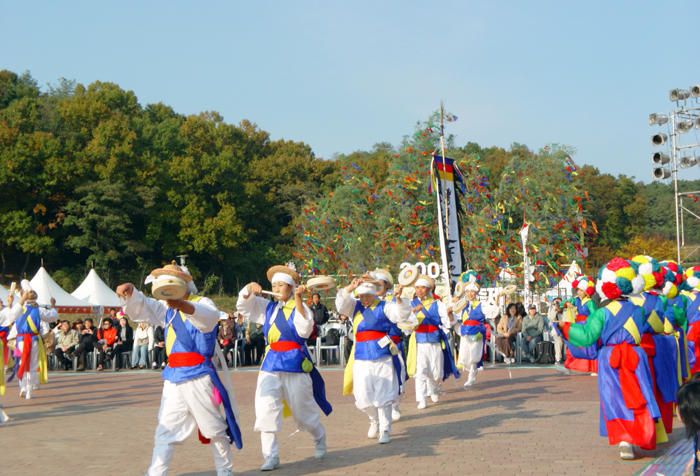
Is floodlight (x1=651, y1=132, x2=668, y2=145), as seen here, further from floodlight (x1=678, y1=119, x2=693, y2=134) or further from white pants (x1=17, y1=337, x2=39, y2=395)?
white pants (x1=17, y1=337, x2=39, y2=395)

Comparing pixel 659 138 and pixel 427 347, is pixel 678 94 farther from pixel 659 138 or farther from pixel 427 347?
pixel 427 347

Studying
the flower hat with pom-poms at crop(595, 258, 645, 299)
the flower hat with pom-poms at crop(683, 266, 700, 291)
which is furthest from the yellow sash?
the flower hat with pom-poms at crop(683, 266, 700, 291)

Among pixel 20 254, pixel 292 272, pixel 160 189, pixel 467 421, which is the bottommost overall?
pixel 467 421

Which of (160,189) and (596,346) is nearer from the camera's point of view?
(596,346)

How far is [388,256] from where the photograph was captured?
37812 mm

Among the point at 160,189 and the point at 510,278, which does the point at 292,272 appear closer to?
the point at 510,278

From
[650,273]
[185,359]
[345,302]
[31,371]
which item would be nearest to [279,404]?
[185,359]

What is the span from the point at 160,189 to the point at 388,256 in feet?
51.6

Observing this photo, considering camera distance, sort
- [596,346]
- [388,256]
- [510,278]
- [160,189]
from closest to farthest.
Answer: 1. [596,346]
2. [510,278]
3. [388,256]
4. [160,189]

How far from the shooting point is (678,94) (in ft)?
74.2

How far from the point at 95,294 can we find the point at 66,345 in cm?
347

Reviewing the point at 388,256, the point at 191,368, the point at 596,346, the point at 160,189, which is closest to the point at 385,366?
the point at 596,346

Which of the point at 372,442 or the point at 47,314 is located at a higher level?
the point at 47,314

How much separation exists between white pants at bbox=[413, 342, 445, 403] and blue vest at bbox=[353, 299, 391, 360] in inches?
110
